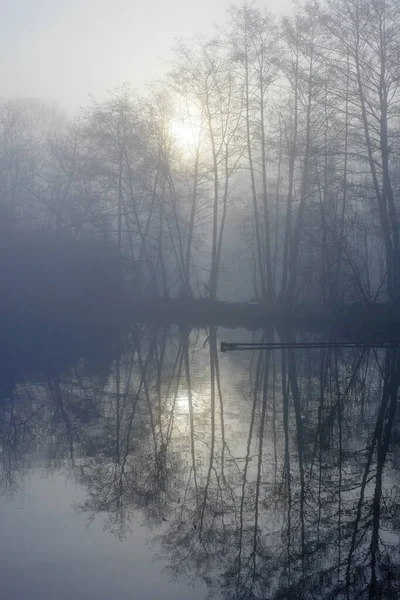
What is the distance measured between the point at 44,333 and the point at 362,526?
954 inches

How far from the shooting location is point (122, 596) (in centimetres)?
476

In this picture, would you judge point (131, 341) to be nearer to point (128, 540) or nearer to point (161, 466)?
point (161, 466)

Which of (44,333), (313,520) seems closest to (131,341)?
(44,333)

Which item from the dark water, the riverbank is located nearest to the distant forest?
the riverbank

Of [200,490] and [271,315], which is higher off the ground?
[271,315]

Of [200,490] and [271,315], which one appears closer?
[200,490]

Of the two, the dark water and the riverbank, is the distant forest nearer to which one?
the riverbank

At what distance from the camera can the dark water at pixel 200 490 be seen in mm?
5082

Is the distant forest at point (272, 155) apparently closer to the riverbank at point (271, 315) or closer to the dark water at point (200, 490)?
the riverbank at point (271, 315)

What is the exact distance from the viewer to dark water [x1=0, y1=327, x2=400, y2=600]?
16.7 feet

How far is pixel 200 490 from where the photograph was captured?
23.0ft

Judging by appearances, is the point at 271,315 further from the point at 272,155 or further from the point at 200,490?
the point at 200,490

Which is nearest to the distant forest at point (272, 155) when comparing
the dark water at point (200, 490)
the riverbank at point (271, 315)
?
the riverbank at point (271, 315)

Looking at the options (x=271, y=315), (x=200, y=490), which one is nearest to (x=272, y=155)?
(x=271, y=315)
